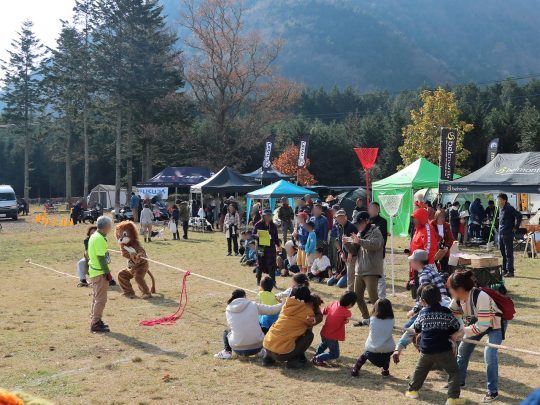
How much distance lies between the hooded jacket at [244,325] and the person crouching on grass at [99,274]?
2624mm

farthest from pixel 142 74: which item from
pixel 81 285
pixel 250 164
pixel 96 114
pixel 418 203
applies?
pixel 418 203

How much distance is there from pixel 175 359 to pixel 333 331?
2094 millimetres

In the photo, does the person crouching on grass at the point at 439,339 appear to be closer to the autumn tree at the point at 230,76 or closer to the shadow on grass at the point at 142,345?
the shadow on grass at the point at 142,345

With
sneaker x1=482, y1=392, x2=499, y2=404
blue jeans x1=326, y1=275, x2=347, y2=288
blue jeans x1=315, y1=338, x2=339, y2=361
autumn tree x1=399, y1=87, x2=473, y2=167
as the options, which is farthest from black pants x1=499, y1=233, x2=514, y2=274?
autumn tree x1=399, y1=87, x2=473, y2=167

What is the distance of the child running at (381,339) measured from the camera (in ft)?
22.2

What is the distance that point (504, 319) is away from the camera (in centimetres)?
588

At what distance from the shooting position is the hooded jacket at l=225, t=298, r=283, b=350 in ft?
24.8

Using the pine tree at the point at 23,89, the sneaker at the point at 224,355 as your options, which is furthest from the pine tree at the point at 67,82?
the sneaker at the point at 224,355

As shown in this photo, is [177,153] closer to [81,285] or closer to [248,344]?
[81,285]

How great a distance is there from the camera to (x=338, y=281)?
13148mm

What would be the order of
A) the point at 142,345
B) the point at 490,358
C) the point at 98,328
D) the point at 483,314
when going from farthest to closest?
the point at 98,328
the point at 142,345
the point at 490,358
the point at 483,314

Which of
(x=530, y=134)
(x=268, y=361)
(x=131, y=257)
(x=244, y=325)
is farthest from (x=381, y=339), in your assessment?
(x=530, y=134)

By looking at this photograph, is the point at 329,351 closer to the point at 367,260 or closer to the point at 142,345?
the point at 367,260

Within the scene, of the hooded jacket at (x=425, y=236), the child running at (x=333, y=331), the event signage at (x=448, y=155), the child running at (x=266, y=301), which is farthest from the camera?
the event signage at (x=448, y=155)
